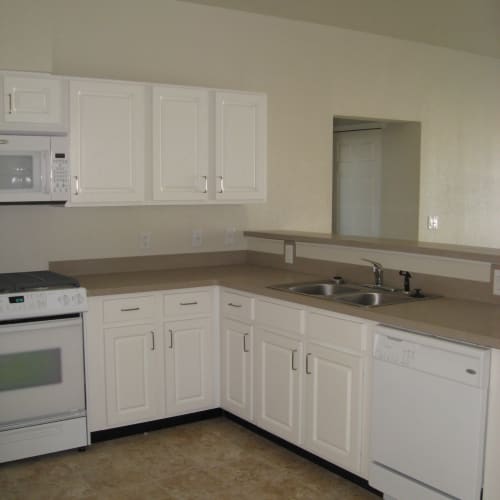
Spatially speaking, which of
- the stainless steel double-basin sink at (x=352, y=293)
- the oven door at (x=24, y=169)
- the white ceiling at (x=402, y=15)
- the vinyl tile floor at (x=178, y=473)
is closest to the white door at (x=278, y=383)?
the vinyl tile floor at (x=178, y=473)

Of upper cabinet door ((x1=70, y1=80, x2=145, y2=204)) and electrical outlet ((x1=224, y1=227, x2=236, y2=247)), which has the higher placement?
upper cabinet door ((x1=70, y1=80, x2=145, y2=204))

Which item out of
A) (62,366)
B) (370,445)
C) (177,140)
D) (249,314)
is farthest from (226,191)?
(370,445)

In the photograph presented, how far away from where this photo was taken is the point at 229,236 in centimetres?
469

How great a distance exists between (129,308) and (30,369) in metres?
0.63

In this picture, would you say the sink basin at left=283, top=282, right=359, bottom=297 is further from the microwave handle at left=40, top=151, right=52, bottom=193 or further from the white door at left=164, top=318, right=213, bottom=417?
the microwave handle at left=40, top=151, right=52, bottom=193

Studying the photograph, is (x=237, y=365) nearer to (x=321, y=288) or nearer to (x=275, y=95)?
(x=321, y=288)

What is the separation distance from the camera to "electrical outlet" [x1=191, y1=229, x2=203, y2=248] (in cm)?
453

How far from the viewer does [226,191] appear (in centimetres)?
417

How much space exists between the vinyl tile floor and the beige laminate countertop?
2.88 ft

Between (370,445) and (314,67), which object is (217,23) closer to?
(314,67)

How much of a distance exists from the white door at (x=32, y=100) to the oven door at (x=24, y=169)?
11 cm

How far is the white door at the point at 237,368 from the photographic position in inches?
146

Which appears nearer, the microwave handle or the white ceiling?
the microwave handle

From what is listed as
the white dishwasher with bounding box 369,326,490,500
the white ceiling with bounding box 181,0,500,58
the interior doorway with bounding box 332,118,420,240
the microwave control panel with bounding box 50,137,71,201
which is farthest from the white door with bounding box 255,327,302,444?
the interior doorway with bounding box 332,118,420,240
